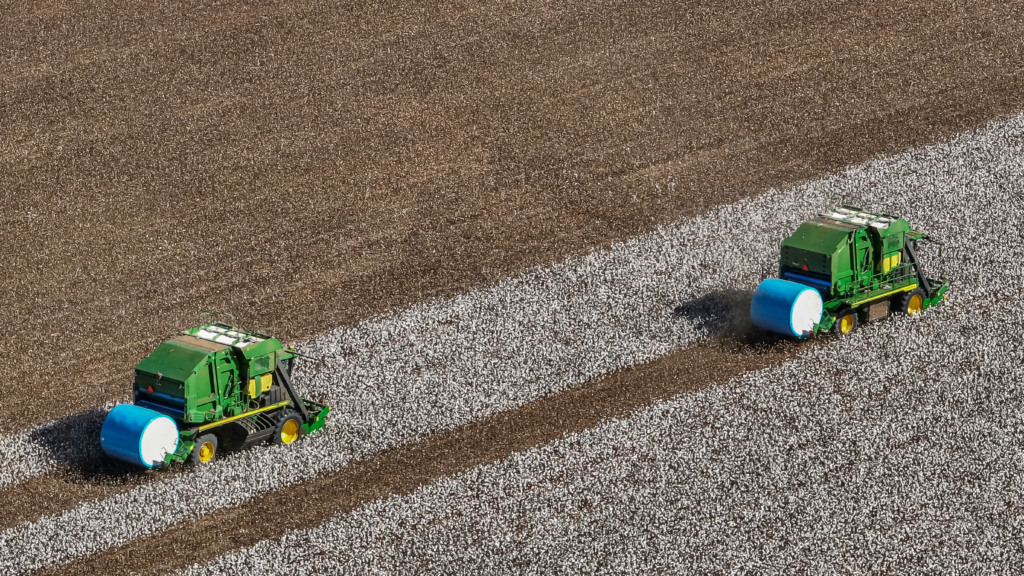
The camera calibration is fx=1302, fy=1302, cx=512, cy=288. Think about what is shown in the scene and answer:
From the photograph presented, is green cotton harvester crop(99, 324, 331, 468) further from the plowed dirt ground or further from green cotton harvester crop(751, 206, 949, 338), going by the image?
green cotton harvester crop(751, 206, 949, 338)

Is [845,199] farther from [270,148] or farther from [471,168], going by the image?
[270,148]

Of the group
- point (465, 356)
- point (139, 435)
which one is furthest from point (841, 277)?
point (139, 435)

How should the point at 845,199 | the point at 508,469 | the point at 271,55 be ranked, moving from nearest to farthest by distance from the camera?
the point at 508,469
the point at 845,199
the point at 271,55

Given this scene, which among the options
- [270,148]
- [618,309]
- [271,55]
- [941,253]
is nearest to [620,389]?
[618,309]

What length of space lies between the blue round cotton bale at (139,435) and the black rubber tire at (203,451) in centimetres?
40

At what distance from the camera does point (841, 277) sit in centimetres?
2280

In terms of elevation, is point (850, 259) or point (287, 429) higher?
point (850, 259)

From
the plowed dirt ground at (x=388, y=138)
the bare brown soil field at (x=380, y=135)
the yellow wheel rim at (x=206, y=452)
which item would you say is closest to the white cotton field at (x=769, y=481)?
the plowed dirt ground at (x=388, y=138)

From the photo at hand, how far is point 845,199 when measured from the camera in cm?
2909

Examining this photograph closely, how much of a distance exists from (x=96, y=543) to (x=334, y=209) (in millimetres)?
12129

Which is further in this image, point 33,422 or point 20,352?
point 20,352

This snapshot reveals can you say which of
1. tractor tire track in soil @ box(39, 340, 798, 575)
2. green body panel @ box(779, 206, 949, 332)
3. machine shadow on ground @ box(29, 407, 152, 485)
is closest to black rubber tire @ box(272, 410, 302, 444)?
tractor tire track in soil @ box(39, 340, 798, 575)

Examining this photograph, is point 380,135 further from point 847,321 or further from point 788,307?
point 847,321

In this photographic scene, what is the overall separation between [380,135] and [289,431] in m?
12.6
